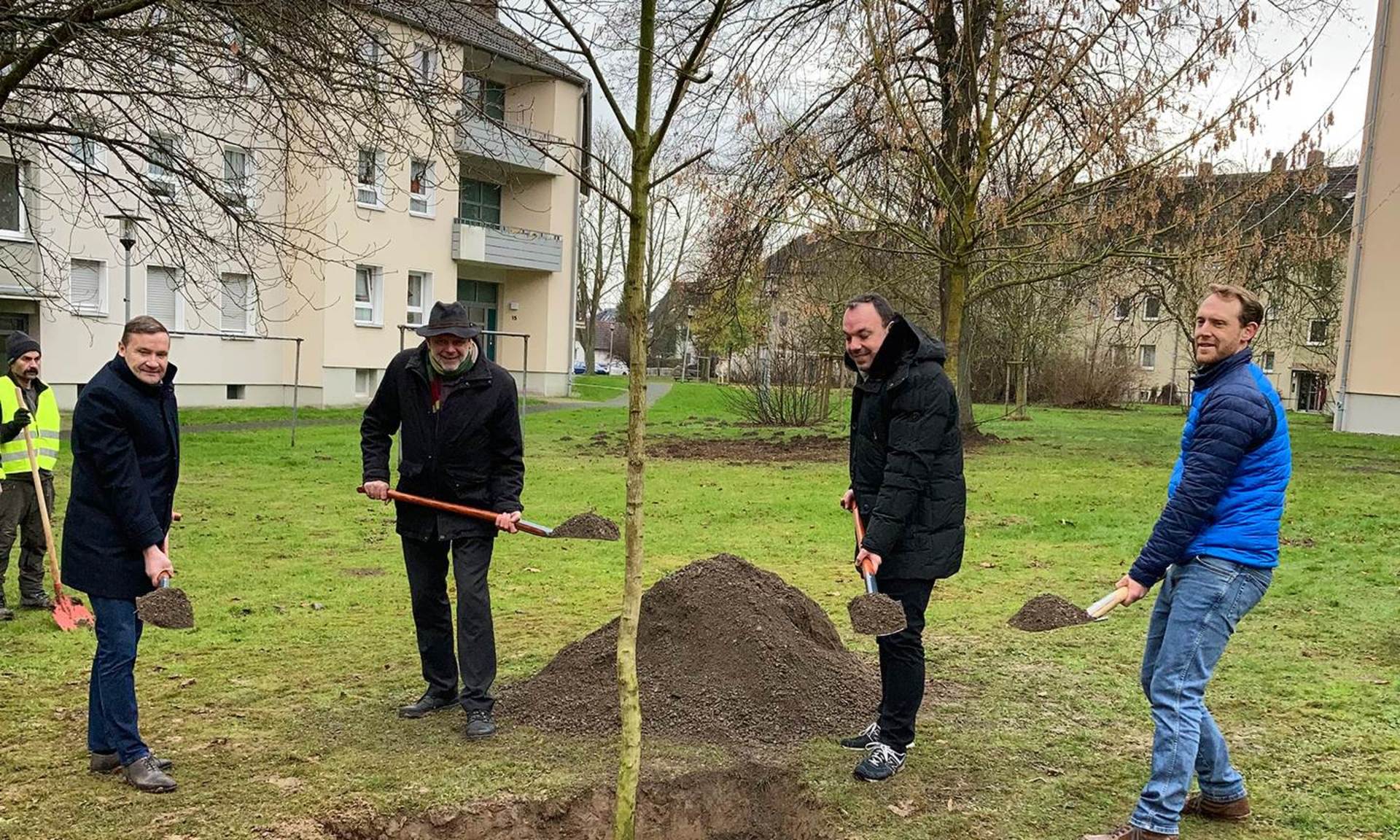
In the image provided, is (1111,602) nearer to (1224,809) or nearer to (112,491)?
(1224,809)

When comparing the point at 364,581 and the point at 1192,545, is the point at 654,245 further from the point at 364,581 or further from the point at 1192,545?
the point at 1192,545

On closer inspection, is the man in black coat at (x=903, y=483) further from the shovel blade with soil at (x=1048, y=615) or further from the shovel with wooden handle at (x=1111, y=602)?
the shovel with wooden handle at (x=1111, y=602)

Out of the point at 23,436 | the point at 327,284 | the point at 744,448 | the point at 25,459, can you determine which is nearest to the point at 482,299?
the point at 327,284

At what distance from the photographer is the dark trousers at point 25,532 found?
21.7 feet

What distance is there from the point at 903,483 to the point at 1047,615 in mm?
749

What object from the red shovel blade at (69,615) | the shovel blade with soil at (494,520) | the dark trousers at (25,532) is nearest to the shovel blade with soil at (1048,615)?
the shovel blade with soil at (494,520)

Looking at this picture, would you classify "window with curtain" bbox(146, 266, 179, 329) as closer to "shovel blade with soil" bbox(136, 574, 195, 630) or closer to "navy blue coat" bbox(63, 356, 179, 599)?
"navy blue coat" bbox(63, 356, 179, 599)

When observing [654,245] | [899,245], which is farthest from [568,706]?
[654,245]

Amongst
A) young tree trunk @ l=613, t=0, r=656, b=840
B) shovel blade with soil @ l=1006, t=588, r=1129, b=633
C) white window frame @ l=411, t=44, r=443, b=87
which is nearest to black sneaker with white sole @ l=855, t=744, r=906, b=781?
shovel blade with soil @ l=1006, t=588, r=1129, b=633

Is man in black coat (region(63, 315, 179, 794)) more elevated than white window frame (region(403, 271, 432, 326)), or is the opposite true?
white window frame (region(403, 271, 432, 326))

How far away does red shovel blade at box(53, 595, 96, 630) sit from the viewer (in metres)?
6.16

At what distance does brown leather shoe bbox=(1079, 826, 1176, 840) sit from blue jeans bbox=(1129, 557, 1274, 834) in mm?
17

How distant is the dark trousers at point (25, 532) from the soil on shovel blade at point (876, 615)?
553cm

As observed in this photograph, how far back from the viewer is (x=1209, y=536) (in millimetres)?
3391
